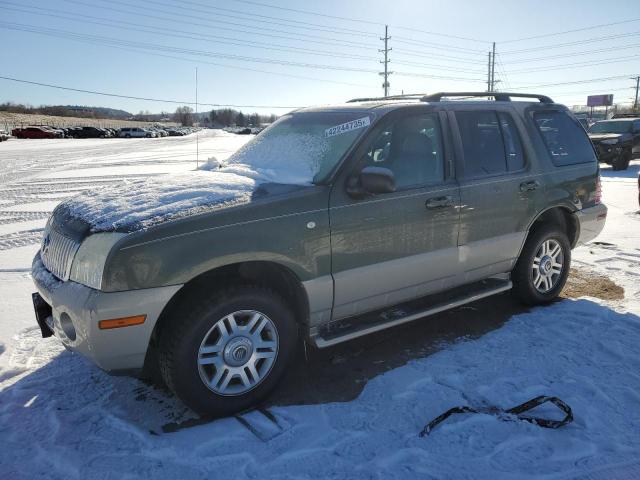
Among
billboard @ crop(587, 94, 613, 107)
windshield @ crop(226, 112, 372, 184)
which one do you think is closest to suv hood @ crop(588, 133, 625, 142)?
windshield @ crop(226, 112, 372, 184)

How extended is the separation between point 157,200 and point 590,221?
4.28 metres

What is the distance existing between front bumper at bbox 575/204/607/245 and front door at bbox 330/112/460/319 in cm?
182

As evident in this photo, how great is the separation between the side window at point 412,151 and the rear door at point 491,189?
0.21 meters

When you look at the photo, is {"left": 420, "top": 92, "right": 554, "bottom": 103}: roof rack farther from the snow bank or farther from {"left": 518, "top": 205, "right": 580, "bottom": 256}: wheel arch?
the snow bank

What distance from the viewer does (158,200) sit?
319 centimetres

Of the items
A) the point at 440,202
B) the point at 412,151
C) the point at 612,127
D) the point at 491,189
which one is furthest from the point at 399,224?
the point at 612,127

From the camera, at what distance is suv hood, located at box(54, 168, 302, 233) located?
115 inches

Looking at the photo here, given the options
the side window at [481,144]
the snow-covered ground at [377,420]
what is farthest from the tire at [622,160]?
the side window at [481,144]

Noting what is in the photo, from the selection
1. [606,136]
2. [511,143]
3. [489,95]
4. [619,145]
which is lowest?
[511,143]

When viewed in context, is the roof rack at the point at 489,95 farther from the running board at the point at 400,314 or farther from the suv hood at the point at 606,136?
the suv hood at the point at 606,136

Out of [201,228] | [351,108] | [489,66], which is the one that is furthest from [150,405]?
[489,66]

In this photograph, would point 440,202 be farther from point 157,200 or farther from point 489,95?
point 157,200

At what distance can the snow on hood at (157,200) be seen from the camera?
9.61ft

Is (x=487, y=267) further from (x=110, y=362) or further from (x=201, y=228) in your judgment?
(x=110, y=362)
